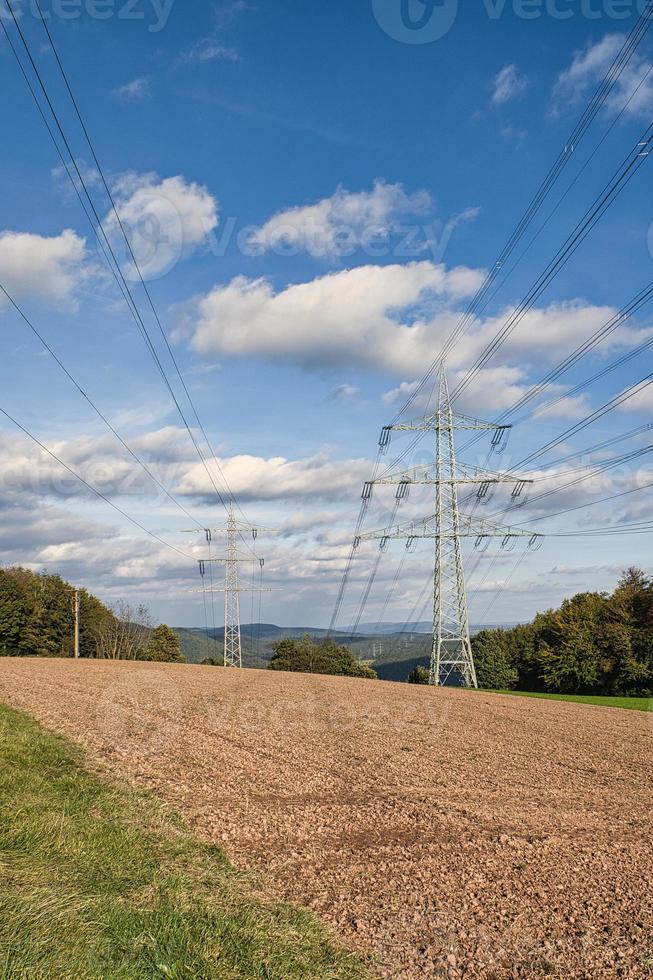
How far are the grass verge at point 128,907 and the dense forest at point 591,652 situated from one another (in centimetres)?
6265

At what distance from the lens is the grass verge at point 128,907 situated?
535 centimetres

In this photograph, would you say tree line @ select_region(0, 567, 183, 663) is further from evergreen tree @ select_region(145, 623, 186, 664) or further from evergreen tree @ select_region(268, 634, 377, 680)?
evergreen tree @ select_region(268, 634, 377, 680)

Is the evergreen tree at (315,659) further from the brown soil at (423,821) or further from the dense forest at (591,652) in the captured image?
the brown soil at (423,821)

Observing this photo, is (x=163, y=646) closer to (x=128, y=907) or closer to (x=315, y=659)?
(x=315, y=659)

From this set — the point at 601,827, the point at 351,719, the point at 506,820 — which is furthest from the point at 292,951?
the point at 351,719

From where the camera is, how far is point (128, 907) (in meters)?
6.33

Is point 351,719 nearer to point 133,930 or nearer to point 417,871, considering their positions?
point 417,871

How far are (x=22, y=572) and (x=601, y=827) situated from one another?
11722 cm

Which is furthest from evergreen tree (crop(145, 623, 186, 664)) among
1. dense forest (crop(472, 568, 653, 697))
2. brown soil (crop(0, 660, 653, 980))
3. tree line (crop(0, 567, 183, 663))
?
brown soil (crop(0, 660, 653, 980))

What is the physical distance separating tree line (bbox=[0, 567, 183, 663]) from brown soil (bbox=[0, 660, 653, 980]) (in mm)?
78753

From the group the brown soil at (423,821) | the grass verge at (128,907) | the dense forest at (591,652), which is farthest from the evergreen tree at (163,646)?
the grass verge at (128,907)

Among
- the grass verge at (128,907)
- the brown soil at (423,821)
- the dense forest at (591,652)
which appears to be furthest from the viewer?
the dense forest at (591,652)

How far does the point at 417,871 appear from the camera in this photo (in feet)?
28.1

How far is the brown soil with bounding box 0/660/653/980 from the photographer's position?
693 cm
